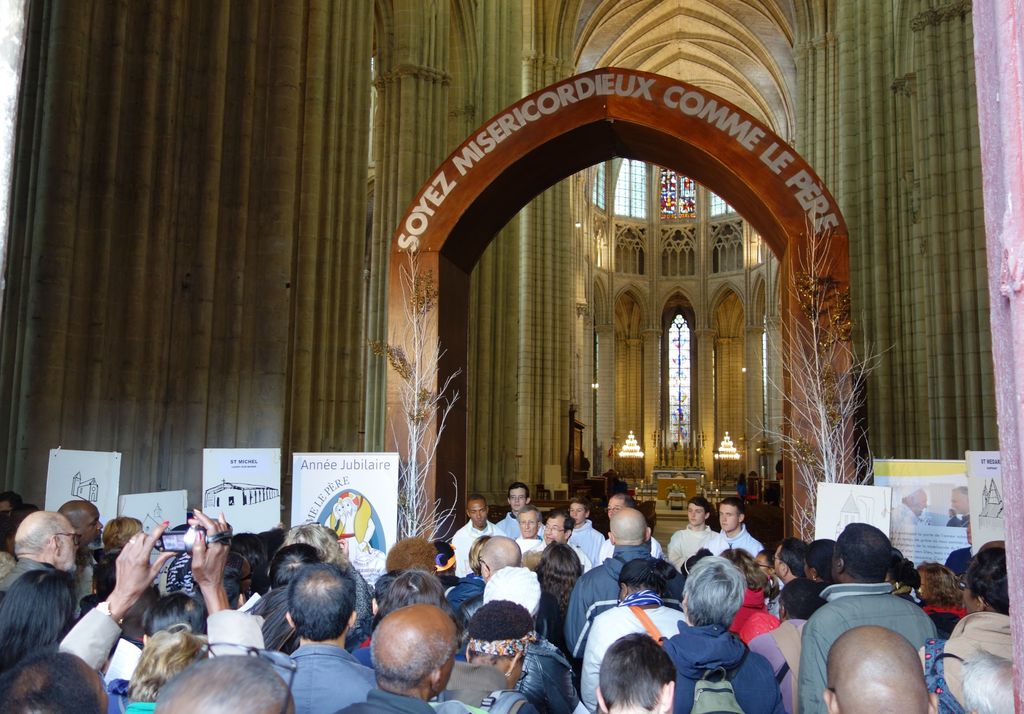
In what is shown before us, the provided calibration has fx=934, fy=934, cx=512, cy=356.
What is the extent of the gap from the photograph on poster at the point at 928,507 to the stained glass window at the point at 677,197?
3805 cm

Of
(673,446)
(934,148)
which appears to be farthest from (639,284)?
(934,148)

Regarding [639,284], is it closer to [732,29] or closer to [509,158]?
[732,29]

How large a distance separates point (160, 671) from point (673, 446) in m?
41.6

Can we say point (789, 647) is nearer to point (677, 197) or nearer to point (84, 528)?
point (84, 528)

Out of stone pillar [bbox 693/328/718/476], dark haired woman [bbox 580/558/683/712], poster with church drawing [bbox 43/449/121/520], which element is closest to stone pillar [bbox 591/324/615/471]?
stone pillar [bbox 693/328/718/476]

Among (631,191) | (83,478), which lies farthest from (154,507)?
(631,191)

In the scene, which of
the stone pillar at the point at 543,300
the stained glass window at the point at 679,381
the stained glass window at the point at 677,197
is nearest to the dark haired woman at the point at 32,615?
the stone pillar at the point at 543,300

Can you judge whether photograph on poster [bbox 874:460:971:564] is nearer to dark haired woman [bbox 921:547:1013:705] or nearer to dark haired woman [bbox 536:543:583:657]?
dark haired woman [bbox 536:543:583:657]

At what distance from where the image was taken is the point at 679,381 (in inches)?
1727

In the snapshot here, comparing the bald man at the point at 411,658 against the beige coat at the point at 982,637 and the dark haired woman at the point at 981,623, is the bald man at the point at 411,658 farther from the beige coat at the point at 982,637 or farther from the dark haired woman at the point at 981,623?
the beige coat at the point at 982,637

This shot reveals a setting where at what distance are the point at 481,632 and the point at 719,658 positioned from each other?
0.73m

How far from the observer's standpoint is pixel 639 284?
43.0 metres

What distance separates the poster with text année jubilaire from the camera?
6.29 meters

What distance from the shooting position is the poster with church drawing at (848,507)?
577 cm
